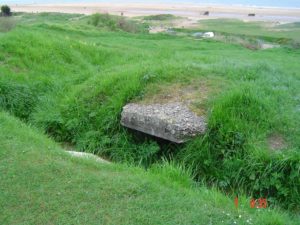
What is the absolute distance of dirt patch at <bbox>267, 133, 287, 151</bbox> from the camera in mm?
5487

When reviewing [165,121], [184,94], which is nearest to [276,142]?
[165,121]

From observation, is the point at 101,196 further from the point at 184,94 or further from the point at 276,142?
the point at 184,94

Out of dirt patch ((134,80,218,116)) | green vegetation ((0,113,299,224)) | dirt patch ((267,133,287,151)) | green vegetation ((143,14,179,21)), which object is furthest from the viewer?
green vegetation ((143,14,179,21))

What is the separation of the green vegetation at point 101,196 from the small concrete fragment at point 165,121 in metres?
0.88

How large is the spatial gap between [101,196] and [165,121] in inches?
78.5

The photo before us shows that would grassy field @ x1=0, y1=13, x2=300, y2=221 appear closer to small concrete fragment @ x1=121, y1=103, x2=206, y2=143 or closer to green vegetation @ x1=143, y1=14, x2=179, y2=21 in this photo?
small concrete fragment @ x1=121, y1=103, x2=206, y2=143

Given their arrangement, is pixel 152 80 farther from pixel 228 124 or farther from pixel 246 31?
pixel 246 31

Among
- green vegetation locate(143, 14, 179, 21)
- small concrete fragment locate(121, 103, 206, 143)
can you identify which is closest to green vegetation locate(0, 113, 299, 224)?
small concrete fragment locate(121, 103, 206, 143)

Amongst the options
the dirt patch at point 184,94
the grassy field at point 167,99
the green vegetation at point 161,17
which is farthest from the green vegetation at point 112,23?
the dirt patch at point 184,94

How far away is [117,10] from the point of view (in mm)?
44188

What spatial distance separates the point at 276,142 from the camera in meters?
5.65

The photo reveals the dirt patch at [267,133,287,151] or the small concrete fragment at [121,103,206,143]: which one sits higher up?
the small concrete fragment at [121,103,206,143]

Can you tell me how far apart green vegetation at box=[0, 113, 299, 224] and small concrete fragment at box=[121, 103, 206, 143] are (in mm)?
880

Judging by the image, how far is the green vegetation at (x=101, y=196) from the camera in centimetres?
383
